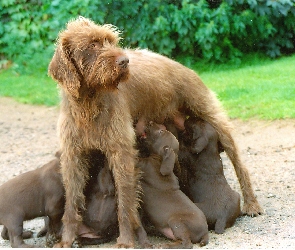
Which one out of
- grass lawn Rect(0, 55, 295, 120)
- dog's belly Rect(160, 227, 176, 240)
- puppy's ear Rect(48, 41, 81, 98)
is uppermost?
puppy's ear Rect(48, 41, 81, 98)

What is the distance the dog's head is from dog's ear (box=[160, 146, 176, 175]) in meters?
0.98

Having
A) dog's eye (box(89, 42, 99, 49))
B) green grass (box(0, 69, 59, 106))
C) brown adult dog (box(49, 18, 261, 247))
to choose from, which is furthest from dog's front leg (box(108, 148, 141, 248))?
green grass (box(0, 69, 59, 106))

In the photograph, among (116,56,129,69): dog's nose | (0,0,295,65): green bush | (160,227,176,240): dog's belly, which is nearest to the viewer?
(116,56,129,69): dog's nose

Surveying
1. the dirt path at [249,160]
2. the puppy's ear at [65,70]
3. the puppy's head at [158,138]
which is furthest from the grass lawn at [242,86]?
the puppy's ear at [65,70]

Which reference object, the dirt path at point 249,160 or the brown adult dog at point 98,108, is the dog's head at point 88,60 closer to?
the brown adult dog at point 98,108

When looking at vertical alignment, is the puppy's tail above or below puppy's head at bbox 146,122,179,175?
below

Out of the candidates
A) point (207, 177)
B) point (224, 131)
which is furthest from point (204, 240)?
point (224, 131)

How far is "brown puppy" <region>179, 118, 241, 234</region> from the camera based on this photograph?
24.8 feet

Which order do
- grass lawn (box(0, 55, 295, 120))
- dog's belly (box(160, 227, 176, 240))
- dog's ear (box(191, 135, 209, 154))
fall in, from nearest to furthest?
dog's belly (box(160, 227, 176, 240)) → dog's ear (box(191, 135, 209, 154)) → grass lawn (box(0, 55, 295, 120))

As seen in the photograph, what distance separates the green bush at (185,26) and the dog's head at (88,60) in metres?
9.39

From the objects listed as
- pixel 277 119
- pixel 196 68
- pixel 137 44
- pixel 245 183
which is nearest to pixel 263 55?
pixel 196 68

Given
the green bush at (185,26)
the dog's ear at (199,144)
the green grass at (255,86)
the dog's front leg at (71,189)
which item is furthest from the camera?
the green bush at (185,26)

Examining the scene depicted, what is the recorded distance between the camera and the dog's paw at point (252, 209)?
8234 millimetres

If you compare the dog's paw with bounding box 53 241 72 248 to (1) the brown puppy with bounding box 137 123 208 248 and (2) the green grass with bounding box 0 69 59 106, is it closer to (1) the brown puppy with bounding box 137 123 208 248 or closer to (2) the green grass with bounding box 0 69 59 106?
(1) the brown puppy with bounding box 137 123 208 248
